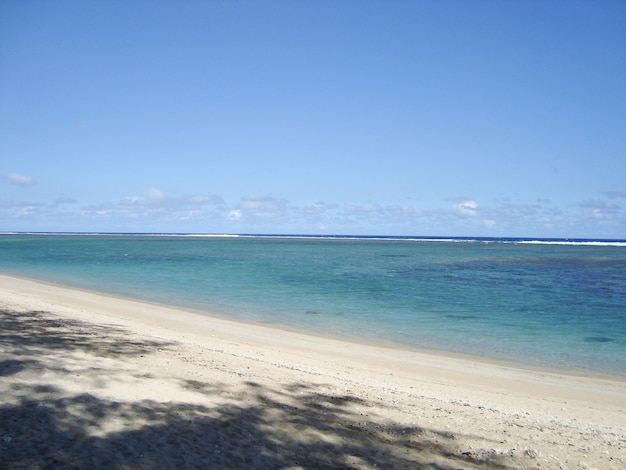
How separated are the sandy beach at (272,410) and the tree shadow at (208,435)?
19 mm

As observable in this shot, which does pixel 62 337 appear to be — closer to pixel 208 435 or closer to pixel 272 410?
pixel 272 410

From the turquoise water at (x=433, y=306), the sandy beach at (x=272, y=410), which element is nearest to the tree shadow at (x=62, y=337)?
the sandy beach at (x=272, y=410)

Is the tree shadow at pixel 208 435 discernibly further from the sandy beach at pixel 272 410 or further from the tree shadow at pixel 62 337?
the tree shadow at pixel 62 337

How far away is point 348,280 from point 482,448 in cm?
2505

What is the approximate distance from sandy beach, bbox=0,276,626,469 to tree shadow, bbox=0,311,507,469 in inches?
0.7

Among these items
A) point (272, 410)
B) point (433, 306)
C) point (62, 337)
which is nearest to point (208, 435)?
point (272, 410)

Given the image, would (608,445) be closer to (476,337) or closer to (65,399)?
(65,399)

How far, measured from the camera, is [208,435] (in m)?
5.10

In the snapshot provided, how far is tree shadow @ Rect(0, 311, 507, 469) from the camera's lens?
446 centimetres

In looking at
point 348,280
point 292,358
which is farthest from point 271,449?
point 348,280

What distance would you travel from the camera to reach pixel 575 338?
47.3 feet

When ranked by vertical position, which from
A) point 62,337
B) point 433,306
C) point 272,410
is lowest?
point 433,306

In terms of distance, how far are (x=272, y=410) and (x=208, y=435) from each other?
3.69ft

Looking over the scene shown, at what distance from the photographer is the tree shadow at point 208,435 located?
14.6 feet
